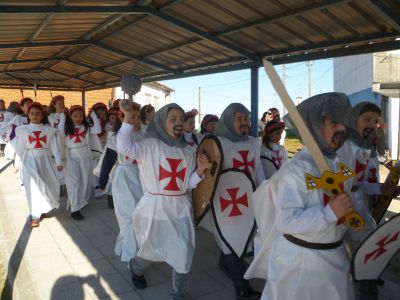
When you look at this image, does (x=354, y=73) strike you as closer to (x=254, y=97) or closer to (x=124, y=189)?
(x=254, y=97)

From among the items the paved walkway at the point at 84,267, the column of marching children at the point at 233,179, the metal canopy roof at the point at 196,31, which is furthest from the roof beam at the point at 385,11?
the paved walkway at the point at 84,267

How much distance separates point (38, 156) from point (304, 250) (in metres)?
4.99

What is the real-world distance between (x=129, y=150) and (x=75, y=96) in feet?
62.2

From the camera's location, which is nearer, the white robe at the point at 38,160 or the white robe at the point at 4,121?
the white robe at the point at 38,160

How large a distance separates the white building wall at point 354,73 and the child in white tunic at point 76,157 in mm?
15305

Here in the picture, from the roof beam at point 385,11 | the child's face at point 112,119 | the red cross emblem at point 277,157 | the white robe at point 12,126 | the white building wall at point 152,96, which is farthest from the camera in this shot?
the white building wall at point 152,96

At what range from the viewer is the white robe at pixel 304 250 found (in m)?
A: 2.14

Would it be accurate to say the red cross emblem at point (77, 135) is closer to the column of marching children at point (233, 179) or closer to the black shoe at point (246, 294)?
the column of marching children at point (233, 179)

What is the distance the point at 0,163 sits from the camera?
41.8 ft

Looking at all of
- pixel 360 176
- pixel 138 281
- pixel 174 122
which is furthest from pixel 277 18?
pixel 138 281

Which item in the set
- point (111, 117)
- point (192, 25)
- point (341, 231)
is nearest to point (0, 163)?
point (111, 117)

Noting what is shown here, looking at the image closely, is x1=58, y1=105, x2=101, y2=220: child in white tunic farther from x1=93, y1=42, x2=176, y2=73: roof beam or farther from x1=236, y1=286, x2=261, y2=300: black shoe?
x1=236, y1=286, x2=261, y2=300: black shoe

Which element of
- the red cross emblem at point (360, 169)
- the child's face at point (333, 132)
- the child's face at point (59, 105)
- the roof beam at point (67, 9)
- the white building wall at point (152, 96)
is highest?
the white building wall at point (152, 96)

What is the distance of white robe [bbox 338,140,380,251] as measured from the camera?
3.18m
